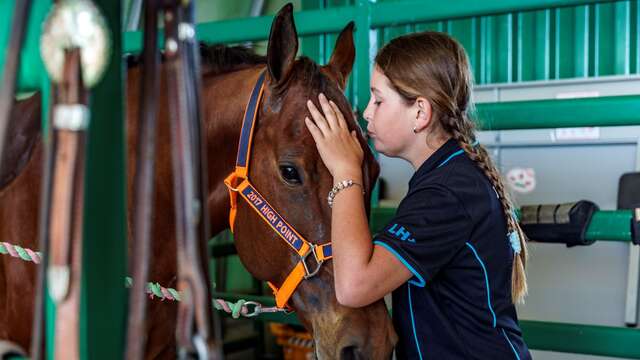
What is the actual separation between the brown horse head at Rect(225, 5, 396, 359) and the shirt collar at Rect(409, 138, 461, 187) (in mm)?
123

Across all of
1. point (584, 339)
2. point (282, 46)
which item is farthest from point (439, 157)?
point (584, 339)

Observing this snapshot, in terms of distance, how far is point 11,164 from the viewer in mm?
1336

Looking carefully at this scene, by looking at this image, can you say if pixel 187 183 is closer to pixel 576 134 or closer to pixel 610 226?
pixel 610 226

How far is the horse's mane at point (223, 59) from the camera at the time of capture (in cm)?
150

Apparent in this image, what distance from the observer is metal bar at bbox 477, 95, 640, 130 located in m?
1.46

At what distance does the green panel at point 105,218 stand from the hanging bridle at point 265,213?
0.65 metres

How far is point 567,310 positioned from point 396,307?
2.46m

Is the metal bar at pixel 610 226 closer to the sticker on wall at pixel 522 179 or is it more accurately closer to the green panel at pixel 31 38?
the green panel at pixel 31 38

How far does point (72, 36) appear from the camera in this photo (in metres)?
0.52

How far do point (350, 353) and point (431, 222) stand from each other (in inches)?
12.1

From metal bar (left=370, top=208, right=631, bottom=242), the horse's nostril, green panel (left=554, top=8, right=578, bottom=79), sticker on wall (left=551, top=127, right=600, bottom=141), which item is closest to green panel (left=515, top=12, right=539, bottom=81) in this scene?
green panel (left=554, top=8, right=578, bottom=79)

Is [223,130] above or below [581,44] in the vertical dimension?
below

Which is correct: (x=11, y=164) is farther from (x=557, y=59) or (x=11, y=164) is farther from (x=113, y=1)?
(x=557, y=59)

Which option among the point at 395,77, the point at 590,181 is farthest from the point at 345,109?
the point at 590,181
